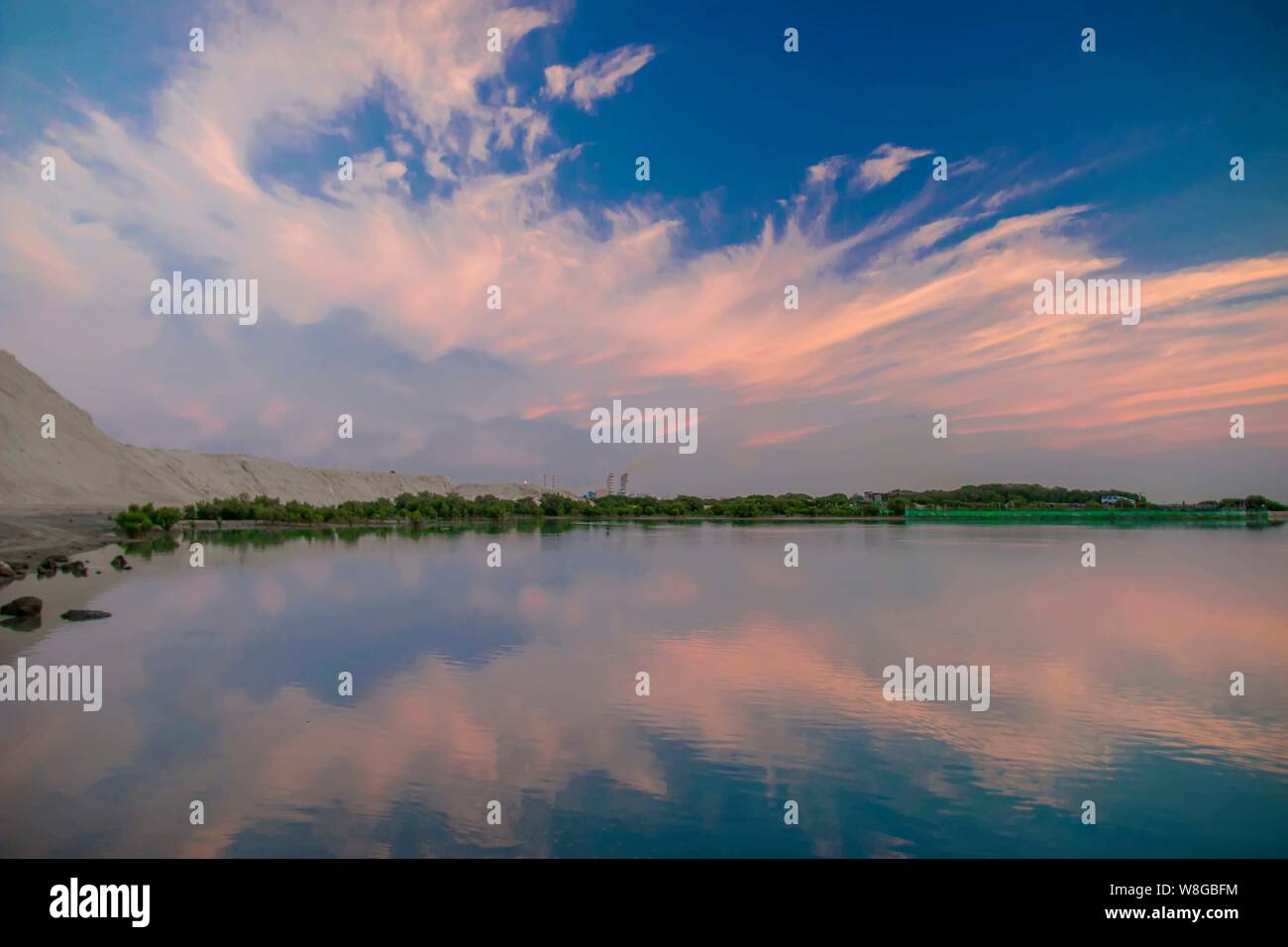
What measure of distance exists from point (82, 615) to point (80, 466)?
6872 centimetres

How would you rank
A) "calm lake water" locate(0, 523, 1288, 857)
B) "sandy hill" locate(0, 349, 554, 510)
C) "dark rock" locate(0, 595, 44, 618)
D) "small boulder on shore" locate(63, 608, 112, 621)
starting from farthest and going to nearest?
1. "sandy hill" locate(0, 349, 554, 510)
2. "small boulder on shore" locate(63, 608, 112, 621)
3. "dark rock" locate(0, 595, 44, 618)
4. "calm lake water" locate(0, 523, 1288, 857)

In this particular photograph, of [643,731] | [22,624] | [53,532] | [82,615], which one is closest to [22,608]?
[22,624]

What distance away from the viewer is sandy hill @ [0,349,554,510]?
61688 mm

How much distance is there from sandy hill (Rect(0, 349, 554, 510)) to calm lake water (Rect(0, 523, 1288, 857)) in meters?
49.9

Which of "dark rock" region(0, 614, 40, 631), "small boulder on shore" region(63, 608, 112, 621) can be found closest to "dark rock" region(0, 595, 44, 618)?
"dark rock" region(0, 614, 40, 631)

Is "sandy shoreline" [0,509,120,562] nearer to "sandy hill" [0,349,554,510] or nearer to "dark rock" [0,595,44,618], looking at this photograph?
"sandy hill" [0,349,554,510]

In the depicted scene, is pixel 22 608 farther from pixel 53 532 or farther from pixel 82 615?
pixel 53 532

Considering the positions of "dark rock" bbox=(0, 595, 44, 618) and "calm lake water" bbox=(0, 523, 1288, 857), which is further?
"dark rock" bbox=(0, 595, 44, 618)

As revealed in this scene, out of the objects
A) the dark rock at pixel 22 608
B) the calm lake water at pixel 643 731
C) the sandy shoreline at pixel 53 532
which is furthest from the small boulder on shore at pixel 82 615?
the sandy shoreline at pixel 53 532

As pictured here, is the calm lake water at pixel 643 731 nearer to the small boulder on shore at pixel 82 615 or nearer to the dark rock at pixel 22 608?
the small boulder on shore at pixel 82 615

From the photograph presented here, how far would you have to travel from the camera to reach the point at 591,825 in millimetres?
7266

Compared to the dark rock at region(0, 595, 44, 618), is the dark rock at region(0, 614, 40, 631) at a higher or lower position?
lower
